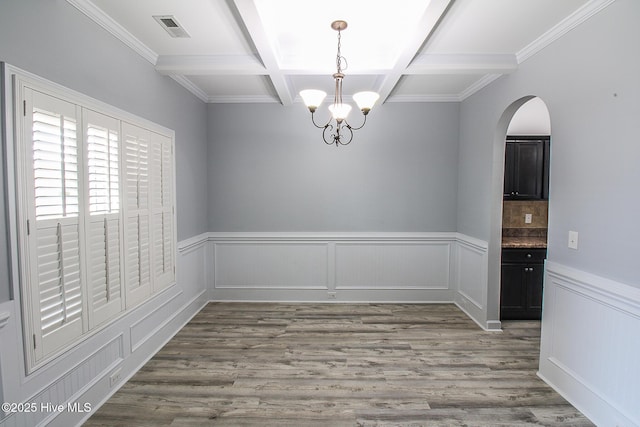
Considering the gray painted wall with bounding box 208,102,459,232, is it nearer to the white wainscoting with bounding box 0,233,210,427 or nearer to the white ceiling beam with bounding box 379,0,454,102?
the white ceiling beam with bounding box 379,0,454,102

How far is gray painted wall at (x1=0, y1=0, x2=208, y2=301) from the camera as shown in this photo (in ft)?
5.26

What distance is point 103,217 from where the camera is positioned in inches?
87.1

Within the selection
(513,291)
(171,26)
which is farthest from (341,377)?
(171,26)

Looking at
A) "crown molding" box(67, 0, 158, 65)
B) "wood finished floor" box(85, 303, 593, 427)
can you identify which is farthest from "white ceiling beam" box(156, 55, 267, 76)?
"wood finished floor" box(85, 303, 593, 427)

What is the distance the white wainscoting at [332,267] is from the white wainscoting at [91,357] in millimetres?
731

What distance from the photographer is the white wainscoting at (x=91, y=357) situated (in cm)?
158

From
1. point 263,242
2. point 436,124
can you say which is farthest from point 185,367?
point 436,124

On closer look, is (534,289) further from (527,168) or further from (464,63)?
(464,63)

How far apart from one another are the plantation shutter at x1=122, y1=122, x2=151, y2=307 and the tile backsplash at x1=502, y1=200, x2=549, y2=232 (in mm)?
4568

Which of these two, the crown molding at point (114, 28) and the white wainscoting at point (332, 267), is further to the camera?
the white wainscoting at point (332, 267)

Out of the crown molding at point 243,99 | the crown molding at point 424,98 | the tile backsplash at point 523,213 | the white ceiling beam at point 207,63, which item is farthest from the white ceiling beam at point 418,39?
the tile backsplash at point 523,213

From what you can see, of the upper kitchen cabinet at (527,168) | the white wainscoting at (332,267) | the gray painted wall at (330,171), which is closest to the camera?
the upper kitchen cabinet at (527,168)

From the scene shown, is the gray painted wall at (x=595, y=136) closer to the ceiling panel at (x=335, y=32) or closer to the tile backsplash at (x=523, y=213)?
the ceiling panel at (x=335, y=32)

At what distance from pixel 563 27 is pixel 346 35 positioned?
1671 mm
